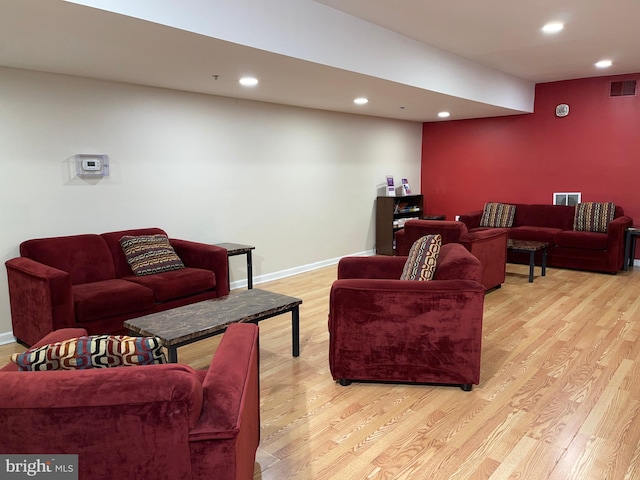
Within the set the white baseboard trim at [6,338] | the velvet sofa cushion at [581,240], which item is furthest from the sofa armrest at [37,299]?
the velvet sofa cushion at [581,240]

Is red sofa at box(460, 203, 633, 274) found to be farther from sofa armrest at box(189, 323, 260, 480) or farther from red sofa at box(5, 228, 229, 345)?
sofa armrest at box(189, 323, 260, 480)

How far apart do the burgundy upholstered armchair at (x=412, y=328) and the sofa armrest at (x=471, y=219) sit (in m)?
4.06

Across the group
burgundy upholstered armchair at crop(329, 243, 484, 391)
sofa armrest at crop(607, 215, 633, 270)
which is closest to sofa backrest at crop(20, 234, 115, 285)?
burgundy upholstered armchair at crop(329, 243, 484, 391)

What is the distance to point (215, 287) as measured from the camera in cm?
411

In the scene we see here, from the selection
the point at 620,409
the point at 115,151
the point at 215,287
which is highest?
the point at 115,151

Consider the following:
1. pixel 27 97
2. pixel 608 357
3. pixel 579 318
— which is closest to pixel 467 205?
pixel 579 318

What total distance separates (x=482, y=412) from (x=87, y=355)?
2.05 m

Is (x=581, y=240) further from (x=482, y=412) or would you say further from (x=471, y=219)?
(x=482, y=412)

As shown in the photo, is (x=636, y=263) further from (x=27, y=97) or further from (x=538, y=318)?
(x=27, y=97)

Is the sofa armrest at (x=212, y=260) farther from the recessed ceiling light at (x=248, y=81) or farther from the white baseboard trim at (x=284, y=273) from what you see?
the recessed ceiling light at (x=248, y=81)

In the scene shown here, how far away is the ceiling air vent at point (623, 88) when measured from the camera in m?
5.87

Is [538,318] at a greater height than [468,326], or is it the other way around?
[468,326]

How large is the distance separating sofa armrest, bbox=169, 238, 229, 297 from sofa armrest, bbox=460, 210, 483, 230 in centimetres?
389

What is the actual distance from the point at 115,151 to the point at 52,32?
65.2 inches
